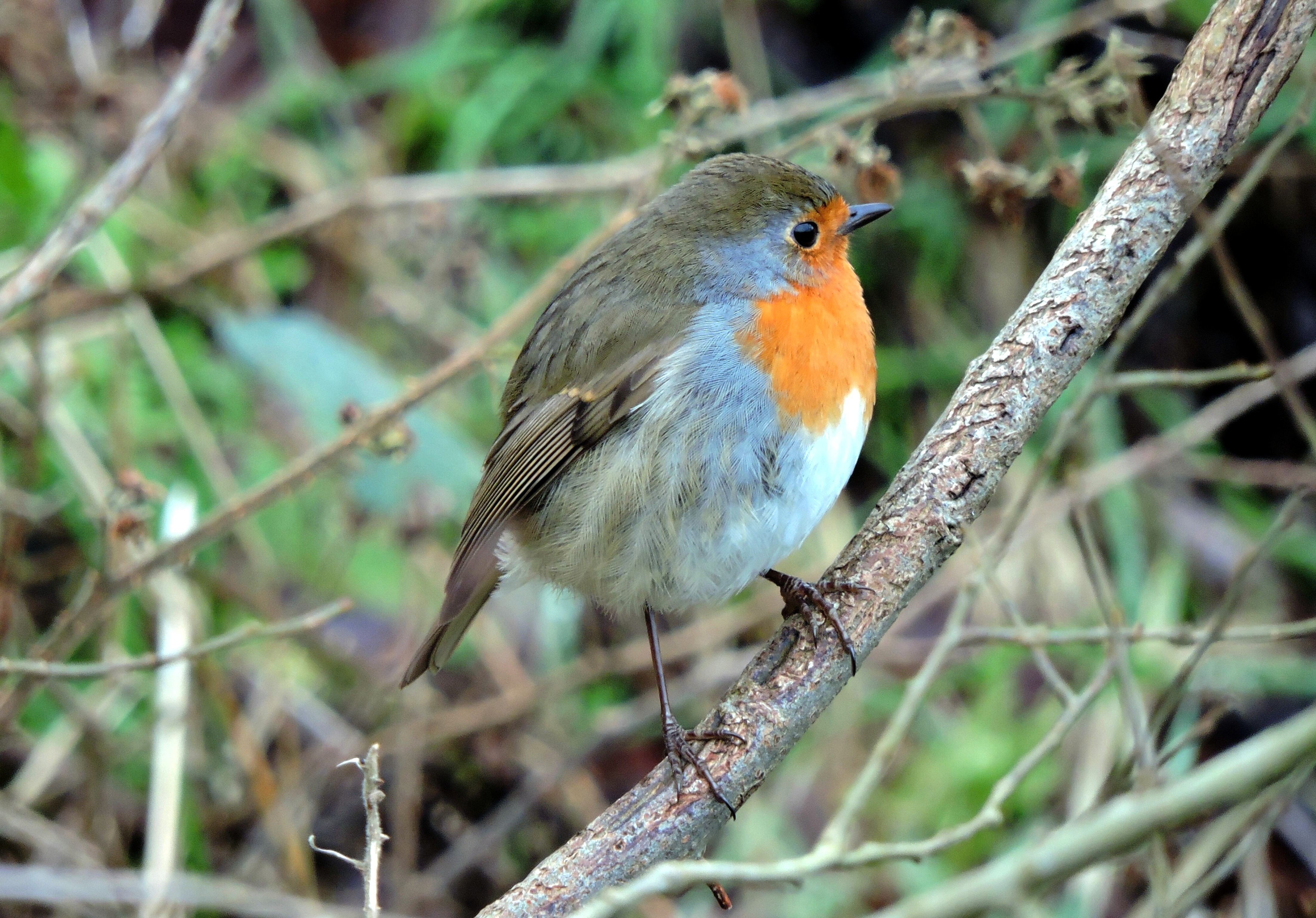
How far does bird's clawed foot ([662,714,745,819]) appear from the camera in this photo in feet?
5.43

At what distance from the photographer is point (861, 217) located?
2.38 metres

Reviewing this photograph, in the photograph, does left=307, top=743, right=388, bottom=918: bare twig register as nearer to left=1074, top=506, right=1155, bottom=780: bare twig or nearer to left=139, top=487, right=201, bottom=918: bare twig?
left=1074, top=506, right=1155, bottom=780: bare twig

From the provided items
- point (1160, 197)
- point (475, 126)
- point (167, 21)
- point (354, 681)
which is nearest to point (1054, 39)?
point (1160, 197)

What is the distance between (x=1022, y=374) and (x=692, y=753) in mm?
781

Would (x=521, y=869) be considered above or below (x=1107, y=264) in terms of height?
above

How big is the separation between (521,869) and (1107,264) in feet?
7.84

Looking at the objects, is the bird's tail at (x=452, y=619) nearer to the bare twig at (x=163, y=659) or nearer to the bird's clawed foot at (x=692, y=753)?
the bare twig at (x=163, y=659)

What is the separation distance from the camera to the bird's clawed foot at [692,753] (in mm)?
1656

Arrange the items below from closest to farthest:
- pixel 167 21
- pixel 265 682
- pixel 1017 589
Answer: pixel 265 682, pixel 1017 589, pixel 167 21

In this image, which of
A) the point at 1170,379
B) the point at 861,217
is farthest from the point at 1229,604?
the point at 861,217

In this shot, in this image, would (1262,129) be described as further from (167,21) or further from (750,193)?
(167,21)

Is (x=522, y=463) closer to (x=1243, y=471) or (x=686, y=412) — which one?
(x=686, y=412)

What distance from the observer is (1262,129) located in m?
3.73

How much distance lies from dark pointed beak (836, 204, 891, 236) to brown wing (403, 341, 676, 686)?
45 centimetres
